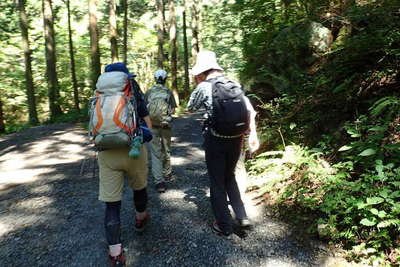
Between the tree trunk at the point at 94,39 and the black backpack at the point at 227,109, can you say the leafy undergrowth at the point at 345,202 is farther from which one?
the tree trunk at the point at 94,39

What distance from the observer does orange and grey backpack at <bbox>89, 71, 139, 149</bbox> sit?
122 inches

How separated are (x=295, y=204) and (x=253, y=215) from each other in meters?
0.64

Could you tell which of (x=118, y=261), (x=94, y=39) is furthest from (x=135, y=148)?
(x=94, y=39)

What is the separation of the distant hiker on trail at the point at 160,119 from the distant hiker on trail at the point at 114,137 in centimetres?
179

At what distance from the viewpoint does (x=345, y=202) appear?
354 cm

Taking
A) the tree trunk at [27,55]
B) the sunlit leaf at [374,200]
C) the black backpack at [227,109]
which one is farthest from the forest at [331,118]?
the tree trunk at [27,55]

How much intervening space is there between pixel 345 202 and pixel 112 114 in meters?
2.87

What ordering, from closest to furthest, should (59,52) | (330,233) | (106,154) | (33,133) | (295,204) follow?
(106,154), (330,233), (295,204), (33,133), (59,52)

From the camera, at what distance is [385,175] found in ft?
11.2

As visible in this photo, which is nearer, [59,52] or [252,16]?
[252,16]

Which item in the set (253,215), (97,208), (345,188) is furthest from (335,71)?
(97,208)

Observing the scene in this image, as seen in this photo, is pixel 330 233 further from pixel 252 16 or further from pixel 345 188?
pixel 252 16

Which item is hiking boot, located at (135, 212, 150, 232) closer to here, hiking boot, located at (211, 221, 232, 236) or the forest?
hiking boot, located at (211, 221, 232, 236)

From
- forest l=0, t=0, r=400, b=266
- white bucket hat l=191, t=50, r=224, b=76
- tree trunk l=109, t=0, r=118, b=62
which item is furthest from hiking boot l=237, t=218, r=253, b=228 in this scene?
tree trunk l=109, t=0, r=118, b=62
